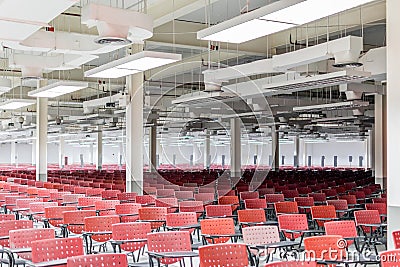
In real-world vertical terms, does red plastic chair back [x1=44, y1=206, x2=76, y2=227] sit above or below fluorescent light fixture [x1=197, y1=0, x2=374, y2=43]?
below

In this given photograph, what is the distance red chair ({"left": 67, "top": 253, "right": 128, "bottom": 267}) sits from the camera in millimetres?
5363

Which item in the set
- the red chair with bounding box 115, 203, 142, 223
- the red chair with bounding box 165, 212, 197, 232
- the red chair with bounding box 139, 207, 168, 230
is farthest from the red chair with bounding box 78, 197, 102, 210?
the red chair with bounding box 165, 212, 197, 232

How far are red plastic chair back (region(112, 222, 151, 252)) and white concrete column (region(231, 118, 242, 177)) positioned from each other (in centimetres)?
1875

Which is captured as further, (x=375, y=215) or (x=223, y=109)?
(x=223, y=109)

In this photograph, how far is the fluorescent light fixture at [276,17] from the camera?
6.78m

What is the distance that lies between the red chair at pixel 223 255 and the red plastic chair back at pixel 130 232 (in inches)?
71.9

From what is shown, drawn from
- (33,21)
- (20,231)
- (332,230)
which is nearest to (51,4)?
(33,21)

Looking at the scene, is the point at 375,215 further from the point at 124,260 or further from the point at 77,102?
the point at 77,102

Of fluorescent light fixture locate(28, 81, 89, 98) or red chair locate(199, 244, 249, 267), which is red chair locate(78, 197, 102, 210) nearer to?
fluorescent light fixture locate(28, 81, 89, 98)

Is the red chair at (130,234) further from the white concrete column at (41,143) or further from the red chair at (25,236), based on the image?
the white concrete column at (41,143)

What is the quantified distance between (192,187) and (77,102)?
35.6 ft

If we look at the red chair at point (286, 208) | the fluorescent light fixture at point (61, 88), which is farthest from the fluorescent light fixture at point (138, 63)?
the red chair at point (286, 208)

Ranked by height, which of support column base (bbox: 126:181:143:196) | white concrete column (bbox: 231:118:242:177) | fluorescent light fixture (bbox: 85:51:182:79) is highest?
fluorescent light fixture (bbox: 85:51:182:79)

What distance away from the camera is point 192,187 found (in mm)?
19672
